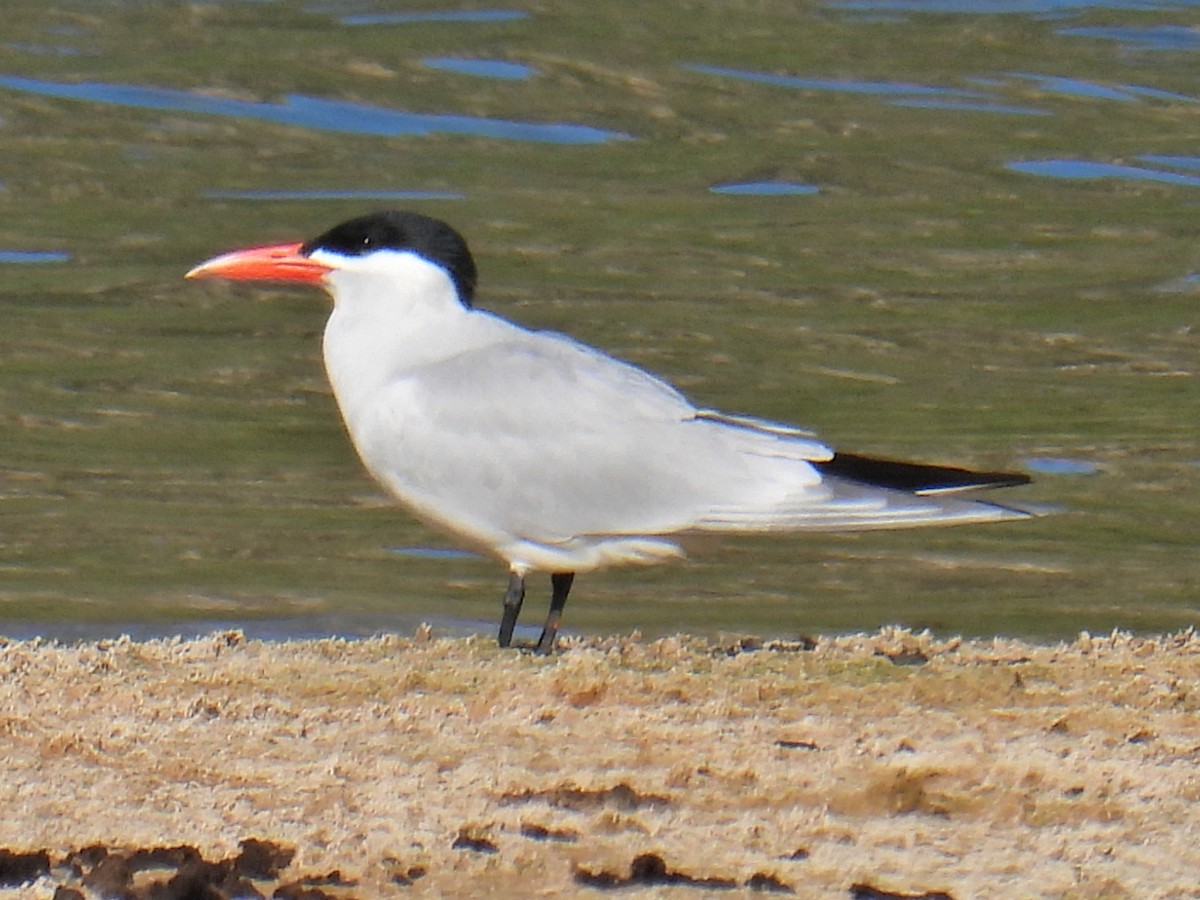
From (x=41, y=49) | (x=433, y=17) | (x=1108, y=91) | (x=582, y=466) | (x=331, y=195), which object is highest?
(x=582, y=466)

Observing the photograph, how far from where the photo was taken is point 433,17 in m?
18.9

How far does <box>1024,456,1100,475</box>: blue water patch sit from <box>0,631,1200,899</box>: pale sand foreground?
4.33m

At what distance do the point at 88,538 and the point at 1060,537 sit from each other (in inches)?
136

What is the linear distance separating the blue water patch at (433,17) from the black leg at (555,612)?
13.2 metres

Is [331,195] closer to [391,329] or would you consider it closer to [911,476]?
[391,329]

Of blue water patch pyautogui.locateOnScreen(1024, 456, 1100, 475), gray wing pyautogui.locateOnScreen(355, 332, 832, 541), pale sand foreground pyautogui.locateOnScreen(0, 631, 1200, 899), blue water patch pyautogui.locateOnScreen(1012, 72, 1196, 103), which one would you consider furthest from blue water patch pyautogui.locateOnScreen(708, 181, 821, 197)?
pale sand foreground pyautogui.locateOnScreen(0, 631, 1200, 899)

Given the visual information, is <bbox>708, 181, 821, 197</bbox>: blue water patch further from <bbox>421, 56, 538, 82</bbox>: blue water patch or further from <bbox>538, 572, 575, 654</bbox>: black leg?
<bbox>538, 572, 575, 654</bbox>: black leg

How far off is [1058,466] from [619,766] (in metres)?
5.70

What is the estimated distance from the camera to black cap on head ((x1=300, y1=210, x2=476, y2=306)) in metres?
5.99

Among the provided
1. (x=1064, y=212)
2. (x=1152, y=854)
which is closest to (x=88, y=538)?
(x=1152, y=854)

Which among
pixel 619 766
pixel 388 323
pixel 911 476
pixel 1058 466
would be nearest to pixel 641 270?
pixel 1058 466

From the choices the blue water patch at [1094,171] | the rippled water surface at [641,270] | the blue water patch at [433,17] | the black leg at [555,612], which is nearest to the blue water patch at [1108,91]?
the rippled water surface at [641,270]

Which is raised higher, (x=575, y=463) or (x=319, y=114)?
(x=575, y=463)

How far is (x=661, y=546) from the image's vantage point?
18.9 feet
